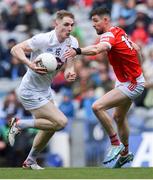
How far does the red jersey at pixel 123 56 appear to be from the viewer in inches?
500

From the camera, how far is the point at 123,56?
12.8 m

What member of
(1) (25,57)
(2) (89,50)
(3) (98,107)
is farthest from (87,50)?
(3) (98,107)

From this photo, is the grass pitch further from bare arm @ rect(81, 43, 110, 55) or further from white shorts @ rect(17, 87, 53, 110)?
bare arm @ rect(81, 43, 110, 55)

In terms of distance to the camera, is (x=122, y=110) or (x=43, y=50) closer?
(x=43, y=50)

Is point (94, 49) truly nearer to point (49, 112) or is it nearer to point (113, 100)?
point (113, 100)

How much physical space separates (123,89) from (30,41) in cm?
156

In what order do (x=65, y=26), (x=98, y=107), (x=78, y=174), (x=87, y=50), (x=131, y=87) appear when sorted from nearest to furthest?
(x=78, y=174) < (x=87, y=50) < (x=65, y=26) < (x=98, y=107) < (x=131, y=87)

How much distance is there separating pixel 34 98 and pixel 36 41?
0.83 metres

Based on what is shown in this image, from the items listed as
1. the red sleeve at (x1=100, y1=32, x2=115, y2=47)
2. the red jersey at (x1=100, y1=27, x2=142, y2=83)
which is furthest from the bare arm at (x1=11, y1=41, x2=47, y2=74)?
the red jersey at (x1=100, y1=27, x2=142, y2=83)

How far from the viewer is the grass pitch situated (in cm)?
1133

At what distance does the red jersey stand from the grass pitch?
1418 mm

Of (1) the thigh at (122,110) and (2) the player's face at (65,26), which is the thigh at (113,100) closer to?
(1) the thigh at (122,110)

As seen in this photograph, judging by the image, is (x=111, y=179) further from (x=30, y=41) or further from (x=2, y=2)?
(x=2, y=2)

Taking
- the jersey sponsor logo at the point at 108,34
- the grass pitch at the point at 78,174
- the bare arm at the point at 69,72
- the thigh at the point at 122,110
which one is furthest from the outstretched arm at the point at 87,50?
the grass pitch at the point at 78,174
